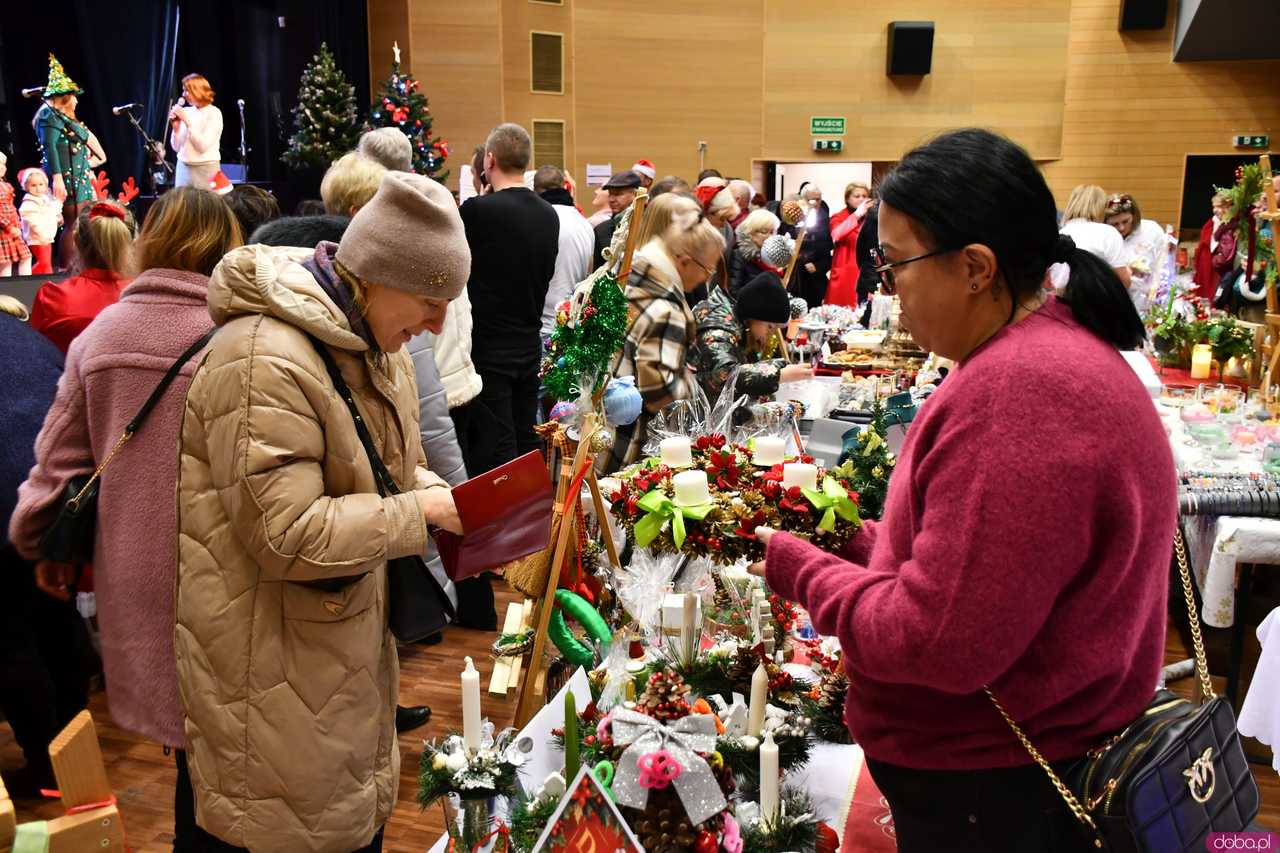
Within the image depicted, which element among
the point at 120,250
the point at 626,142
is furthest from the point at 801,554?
the point at 626,142

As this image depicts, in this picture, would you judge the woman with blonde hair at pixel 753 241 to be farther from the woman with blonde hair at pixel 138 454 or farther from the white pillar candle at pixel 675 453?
the woman with blonde hair at pixel 138 454

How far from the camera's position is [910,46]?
11.9m

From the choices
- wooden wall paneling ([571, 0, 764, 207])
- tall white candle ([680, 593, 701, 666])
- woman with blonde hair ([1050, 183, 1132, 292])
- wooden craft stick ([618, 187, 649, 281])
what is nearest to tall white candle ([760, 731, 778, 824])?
tall white candle ([680, 593, 701, 666])

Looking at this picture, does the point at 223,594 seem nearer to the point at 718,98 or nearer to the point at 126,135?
the point at 126,135

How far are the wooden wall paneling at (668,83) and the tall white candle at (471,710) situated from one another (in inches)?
405

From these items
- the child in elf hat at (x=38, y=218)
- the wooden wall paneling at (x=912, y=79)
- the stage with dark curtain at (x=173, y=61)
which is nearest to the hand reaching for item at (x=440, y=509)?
the child in elf hat at (x=38, y=218)

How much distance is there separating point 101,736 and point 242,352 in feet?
7.52

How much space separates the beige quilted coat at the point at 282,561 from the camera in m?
1.44

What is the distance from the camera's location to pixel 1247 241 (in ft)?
18.4

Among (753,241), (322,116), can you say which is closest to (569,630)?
(753,241)

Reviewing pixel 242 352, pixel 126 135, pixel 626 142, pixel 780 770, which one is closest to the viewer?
pixel 242 352

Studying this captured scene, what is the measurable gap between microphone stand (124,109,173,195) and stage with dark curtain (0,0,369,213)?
0.13 m

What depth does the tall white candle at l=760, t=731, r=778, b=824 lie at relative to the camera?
1787 mm

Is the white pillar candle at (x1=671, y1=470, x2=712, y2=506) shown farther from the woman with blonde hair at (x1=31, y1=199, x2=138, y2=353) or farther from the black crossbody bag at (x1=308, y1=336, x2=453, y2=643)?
the woman with blonde hair at (x1=31, y1=199, x2=138, y2=353)
